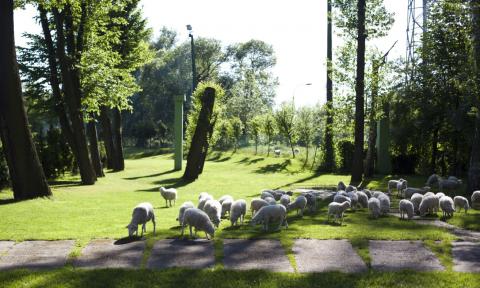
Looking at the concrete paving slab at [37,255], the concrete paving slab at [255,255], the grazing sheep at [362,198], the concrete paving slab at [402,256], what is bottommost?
the concrete paving slab at [402,256]

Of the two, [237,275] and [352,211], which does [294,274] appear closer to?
[237,275]

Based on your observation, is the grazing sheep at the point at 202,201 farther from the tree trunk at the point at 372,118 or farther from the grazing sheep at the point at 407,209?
the tree trunk at the point at 372,118

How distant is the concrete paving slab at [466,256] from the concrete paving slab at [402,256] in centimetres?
31

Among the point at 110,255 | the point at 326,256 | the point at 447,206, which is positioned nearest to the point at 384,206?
the point at 447,206

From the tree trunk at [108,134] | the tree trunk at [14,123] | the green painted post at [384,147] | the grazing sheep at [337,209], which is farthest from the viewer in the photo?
the tree trunk at [108,134]

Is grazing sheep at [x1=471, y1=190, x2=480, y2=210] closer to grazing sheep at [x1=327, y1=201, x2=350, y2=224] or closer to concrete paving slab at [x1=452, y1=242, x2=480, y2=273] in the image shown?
grazing sheep at [x1=327, y1=201, x2=350, y2=224]

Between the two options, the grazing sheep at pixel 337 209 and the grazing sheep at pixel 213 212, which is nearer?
the grazing sheep at pixel 213 212

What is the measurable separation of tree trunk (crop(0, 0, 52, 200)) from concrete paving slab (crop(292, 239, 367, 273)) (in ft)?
34.4

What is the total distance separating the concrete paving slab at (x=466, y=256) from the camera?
757cm

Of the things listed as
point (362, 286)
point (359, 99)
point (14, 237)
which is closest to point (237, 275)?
point (362, 286)

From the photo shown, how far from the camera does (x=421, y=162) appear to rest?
96.0ft

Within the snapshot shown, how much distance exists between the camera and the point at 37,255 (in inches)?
322

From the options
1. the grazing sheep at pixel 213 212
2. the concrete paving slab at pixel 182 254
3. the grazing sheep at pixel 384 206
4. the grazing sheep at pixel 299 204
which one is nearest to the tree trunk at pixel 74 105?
the grazing sheep at pixel 299 204

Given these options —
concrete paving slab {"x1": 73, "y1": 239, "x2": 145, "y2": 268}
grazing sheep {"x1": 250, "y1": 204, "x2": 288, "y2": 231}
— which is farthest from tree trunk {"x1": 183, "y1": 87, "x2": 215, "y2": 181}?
concrete paving slab {"x1": 73, "y1": 239, "x2": 145, "y2": 268}
